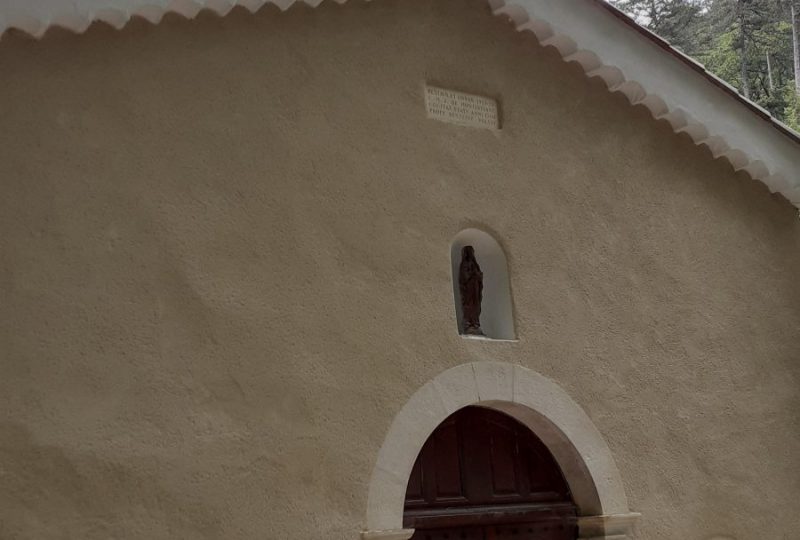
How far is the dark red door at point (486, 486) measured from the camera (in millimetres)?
4512

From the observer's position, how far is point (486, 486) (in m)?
4.71

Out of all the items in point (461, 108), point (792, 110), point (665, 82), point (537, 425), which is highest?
point (792, 110)

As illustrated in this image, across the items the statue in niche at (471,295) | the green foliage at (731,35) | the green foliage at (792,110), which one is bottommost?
the statue in niche at (471,295)

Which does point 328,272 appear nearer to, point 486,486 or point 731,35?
point 486,486

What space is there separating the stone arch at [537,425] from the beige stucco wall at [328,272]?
0.33ft

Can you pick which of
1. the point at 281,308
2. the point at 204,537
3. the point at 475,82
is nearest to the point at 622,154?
the point at 475,82

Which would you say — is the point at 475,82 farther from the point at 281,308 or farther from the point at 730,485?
the point at 730,485

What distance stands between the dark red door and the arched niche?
0.51 m

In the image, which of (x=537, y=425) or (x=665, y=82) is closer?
(x=537, y=425)

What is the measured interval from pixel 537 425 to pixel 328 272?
155 cm

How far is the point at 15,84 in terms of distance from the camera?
376cm

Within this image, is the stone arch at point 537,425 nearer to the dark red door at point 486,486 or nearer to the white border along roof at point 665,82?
the dark red door at point 486,486

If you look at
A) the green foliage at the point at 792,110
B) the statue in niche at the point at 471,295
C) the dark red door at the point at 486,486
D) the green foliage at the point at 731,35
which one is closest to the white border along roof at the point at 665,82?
the statue in niche at the point at 471,295

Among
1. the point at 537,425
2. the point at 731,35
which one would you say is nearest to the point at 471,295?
the point at 537,425
